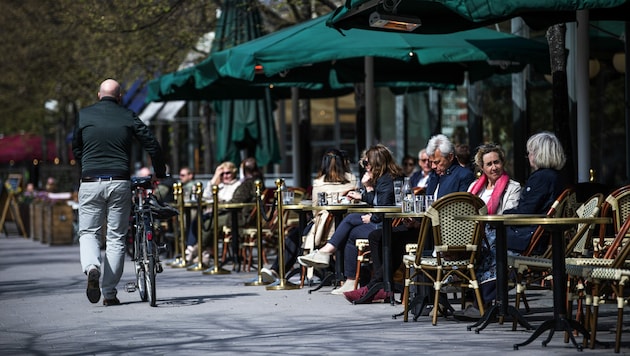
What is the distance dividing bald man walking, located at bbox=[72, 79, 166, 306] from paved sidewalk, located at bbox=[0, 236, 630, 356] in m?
0.42

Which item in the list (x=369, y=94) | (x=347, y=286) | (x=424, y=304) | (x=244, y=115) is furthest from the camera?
(x=244, y=115)

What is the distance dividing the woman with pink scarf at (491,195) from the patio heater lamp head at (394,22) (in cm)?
187

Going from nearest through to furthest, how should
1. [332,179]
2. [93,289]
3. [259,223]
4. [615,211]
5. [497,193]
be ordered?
1. [615,211]
2. [497,193]
3. [93,289]
4. [332,179]
5. [259,223]

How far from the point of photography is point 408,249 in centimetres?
1098

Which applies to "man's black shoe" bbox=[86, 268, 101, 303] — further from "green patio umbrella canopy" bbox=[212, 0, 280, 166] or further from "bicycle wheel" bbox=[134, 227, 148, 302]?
"green patio umbrella canopy" bbox=[212, 0, 280, 166]

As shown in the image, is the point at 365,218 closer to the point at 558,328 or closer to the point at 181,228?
the point at 558,328

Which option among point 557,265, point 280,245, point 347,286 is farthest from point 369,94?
point 557,265

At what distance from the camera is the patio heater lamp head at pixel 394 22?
1186 centimetres

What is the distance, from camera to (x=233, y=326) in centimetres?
994

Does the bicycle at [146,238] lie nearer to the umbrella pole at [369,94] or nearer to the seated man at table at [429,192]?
the seated man at table at [429,192]

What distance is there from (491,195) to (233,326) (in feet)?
7.97

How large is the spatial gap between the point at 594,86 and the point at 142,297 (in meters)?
12.3

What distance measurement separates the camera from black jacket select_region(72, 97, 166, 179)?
1157 cm

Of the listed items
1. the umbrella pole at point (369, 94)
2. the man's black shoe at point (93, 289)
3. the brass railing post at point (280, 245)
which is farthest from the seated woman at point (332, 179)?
the umbrella pole at point (369, 94)
